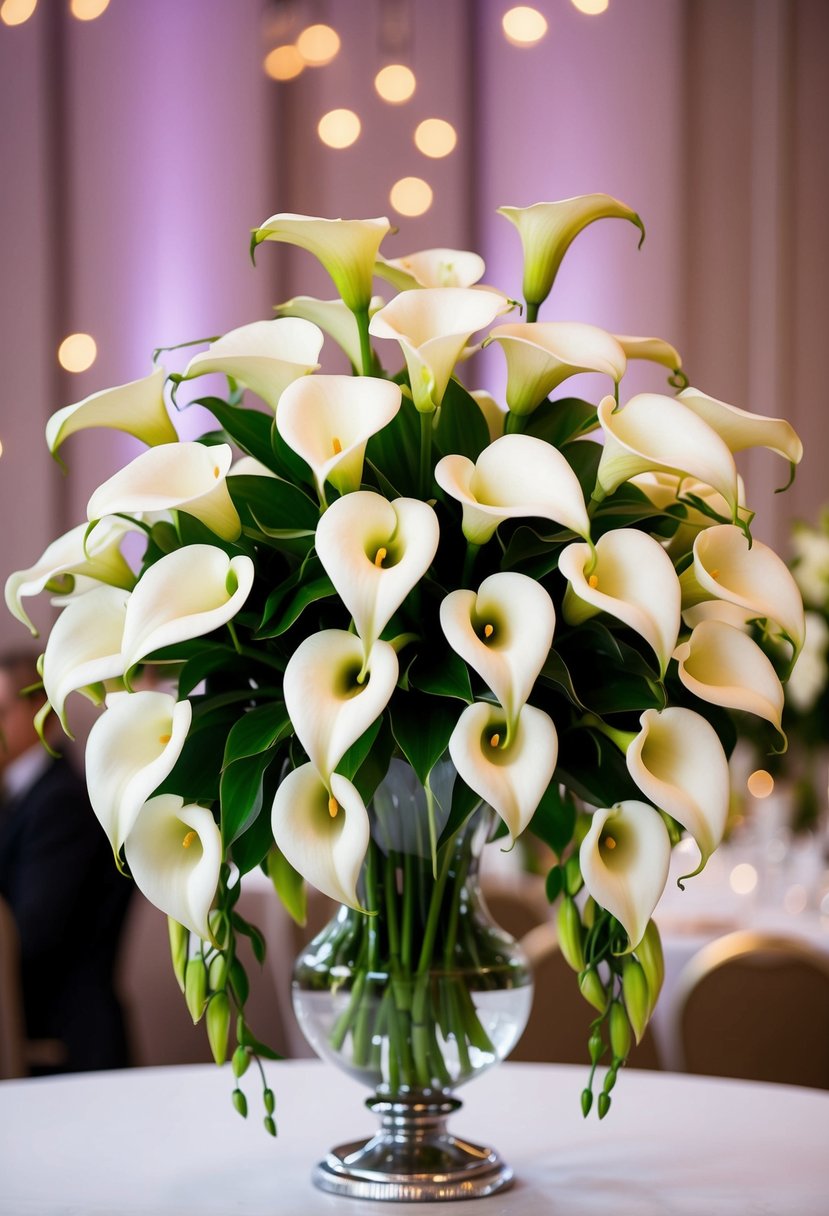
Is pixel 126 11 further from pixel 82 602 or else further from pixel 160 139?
pixel 82 602

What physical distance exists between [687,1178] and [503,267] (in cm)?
426

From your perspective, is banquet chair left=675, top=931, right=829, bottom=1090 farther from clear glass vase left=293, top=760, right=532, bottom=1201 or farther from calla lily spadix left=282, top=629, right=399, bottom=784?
calla lily spadix left=282, top=629, right=399, bottom=784

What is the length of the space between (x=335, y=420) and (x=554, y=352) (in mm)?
148

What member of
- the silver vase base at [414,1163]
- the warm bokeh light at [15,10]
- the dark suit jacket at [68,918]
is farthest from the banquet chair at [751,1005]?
the warm bokeh light at [15,10]

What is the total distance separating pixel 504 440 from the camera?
94 cm

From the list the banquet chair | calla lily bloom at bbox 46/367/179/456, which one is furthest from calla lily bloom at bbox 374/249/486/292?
the banquet chair

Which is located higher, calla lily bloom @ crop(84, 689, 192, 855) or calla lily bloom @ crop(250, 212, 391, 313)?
calla lily bloom @ crop(250, 212, 391, 313)

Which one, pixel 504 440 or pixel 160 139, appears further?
pixel 160 139

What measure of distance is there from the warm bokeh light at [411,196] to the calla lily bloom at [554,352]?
4.20m

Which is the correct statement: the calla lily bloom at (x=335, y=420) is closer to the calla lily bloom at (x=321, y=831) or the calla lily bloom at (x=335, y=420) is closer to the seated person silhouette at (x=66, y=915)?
the calla lily bloom at (x=321, y=831)

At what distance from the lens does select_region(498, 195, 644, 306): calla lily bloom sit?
1.02 meters

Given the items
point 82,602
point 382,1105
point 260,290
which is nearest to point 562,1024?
point 382,1105

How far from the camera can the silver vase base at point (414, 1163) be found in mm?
1053

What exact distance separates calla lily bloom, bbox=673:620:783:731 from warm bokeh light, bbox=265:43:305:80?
4.10 meters
